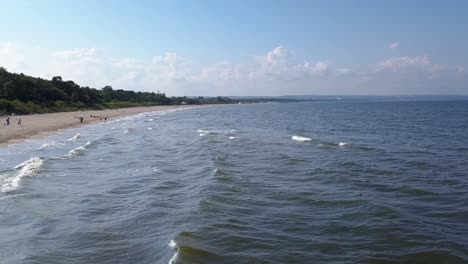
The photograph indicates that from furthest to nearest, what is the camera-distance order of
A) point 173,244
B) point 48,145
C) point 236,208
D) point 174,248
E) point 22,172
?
point 48,145 → point 22,172 → point 236,208 → point 173,244 → point 174,248

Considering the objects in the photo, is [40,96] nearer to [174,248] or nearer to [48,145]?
[48,145]

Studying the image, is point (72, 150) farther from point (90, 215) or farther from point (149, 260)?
point (149, 260)

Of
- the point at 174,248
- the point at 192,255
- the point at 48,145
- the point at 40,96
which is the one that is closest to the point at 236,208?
the point at 174,248

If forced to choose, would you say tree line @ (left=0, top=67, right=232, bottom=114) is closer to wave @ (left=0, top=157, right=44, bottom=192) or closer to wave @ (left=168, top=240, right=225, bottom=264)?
wave @ (left=0, top=157, right=44, bottom=192)

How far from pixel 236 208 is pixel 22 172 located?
551 inches

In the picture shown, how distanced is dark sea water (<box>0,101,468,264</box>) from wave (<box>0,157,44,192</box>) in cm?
6

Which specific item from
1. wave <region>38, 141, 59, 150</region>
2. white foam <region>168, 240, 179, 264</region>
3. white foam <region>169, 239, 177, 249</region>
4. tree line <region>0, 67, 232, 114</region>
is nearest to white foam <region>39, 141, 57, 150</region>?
wave <region>38, 141, 59, 150</region>

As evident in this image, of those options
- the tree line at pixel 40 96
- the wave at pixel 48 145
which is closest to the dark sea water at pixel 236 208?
the wave at pixel 48 145

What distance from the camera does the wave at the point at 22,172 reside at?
2048 cm

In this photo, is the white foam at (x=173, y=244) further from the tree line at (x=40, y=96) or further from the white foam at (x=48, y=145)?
→ the tree line at (x=40, y=96)

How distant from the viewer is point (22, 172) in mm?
24234

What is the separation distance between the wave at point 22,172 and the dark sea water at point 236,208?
56mm

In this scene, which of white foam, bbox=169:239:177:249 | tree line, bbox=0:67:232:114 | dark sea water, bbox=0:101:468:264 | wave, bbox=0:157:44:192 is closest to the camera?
dark sea water, bbox=0:101:468:264

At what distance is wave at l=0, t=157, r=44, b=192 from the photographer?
67.2ft
